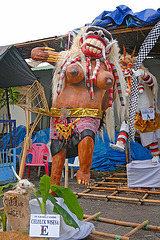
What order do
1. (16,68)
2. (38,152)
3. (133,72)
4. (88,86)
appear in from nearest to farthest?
1. (88,86)
2. (133,72)
3. (16,68)
4. (38,152)

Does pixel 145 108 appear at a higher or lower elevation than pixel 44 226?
higher

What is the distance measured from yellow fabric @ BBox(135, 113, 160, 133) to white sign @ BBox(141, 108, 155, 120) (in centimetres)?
9

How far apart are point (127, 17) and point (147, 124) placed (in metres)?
1.31

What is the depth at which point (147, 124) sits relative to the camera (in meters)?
3.37

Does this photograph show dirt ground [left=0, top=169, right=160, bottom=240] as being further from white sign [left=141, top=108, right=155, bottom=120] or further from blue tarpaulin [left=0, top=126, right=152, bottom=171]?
blue tarpaulin [left=0, top=126, right=152, bottom=171]

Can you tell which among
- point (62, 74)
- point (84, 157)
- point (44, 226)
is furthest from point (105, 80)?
point (44, 226)

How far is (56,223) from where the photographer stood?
4.93 ft

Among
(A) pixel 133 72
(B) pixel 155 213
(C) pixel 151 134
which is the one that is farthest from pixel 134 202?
(A) pixel 133 72

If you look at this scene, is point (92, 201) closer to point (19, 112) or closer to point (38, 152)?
point (38, 152)

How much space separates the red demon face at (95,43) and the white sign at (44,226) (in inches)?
49.8

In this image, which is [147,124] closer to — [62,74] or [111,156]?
[62,74]

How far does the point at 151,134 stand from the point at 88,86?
165cm

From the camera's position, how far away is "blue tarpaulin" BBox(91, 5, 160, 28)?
9.11 feet

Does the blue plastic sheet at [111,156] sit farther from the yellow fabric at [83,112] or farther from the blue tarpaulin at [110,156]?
the yellow fabric at [83,112]
